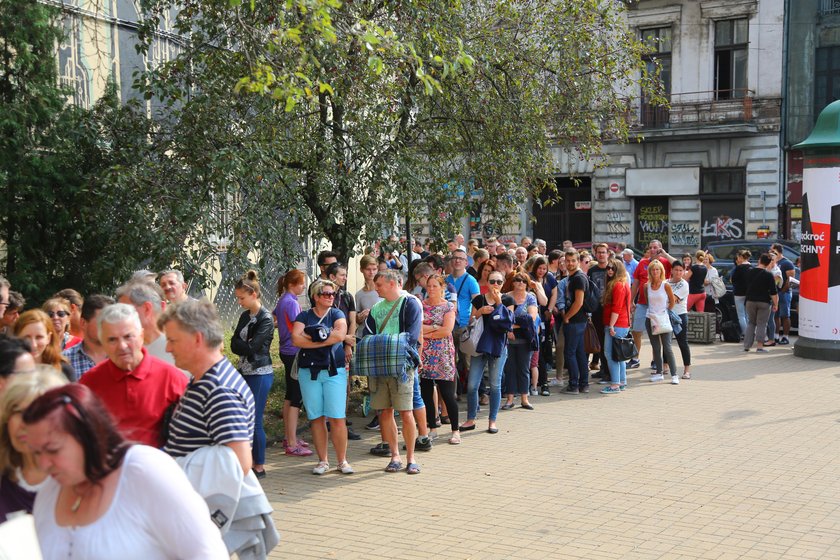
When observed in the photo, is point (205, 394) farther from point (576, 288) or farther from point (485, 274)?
point (576, 288)

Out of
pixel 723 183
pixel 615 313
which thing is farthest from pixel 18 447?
pixel 723 183

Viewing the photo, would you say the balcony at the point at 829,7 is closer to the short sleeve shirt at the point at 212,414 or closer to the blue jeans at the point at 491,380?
the blue jeans at the point at 491,380

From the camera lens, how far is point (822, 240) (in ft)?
49.1

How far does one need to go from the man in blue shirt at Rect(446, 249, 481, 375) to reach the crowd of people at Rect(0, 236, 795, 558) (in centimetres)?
2

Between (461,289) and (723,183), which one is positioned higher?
(723,183)

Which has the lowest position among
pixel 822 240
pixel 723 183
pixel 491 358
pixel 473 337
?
pixel 491 358

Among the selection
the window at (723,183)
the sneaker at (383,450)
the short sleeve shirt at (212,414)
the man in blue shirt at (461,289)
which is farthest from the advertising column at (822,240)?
the window at (723,183)

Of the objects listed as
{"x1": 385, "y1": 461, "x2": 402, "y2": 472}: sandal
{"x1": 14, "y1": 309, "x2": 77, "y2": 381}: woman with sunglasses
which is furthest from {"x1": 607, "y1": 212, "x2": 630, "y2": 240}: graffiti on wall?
{"x1": 14, "y1": 309, "x2": 77, "y2": 381}: woman with sunglasses

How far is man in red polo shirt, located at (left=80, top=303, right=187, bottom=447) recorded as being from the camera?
455cm

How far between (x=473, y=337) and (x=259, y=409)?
271 centimetres

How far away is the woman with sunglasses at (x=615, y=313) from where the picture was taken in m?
12.3

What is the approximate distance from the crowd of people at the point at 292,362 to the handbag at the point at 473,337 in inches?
0.8

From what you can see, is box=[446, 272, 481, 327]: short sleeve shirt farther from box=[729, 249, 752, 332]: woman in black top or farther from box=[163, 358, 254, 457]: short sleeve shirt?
box=[729, 249, 752, 332]: woman in black top

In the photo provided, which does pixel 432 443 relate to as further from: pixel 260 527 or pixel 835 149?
pixel 835 149
